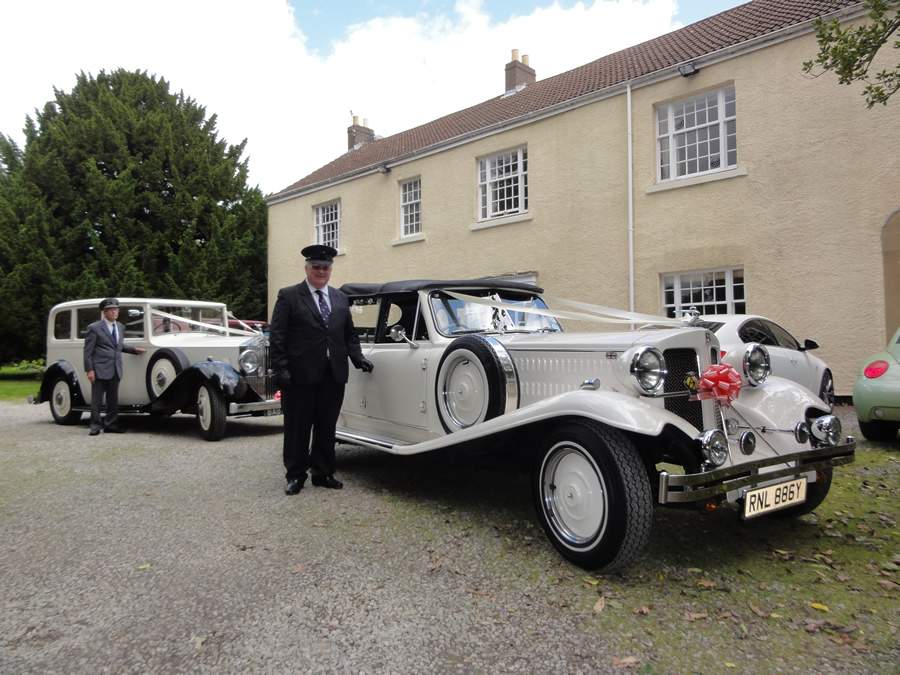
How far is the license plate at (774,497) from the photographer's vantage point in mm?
3152

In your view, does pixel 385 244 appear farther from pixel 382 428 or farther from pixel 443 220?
pixel 382 428

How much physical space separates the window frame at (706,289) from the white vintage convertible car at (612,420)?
23.1 ft

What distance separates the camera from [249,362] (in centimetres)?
786

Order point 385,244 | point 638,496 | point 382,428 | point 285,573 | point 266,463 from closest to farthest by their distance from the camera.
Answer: point 638,496 → point 285,573 → point 382,428 → point 266,463 → point 385,244

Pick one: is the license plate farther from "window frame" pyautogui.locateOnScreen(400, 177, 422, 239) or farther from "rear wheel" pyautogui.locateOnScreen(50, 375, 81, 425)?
"window frame" pyautogui.locateOnScreen(400, 177, 422, 239)

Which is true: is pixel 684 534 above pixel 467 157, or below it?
below

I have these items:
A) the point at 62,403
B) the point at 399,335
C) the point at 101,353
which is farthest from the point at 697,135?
the point at 62,403

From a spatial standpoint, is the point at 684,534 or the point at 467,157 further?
the point at 467,157

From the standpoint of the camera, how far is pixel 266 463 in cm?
599

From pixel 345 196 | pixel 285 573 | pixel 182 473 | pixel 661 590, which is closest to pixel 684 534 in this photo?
pixel 661 590

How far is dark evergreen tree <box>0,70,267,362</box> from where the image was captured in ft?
56.9

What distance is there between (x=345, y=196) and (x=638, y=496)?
1637 centimetres

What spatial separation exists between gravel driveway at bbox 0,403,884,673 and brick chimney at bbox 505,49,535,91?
1542 cm

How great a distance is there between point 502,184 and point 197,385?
920 cm
